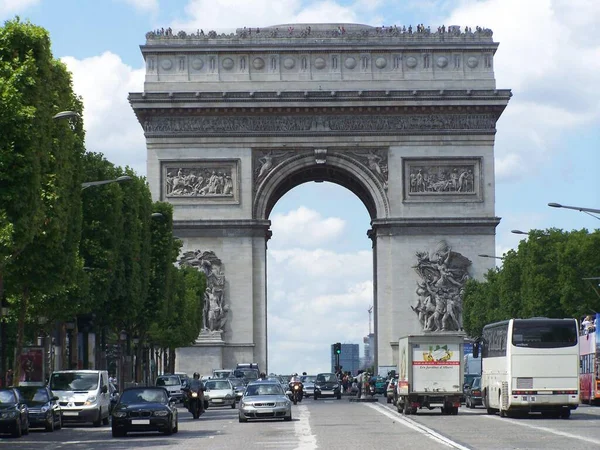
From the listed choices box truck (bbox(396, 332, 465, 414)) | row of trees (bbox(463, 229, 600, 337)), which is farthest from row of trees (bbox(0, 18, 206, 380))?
row of trees (bbox(463, 229, 600, 337))

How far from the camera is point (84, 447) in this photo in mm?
44344

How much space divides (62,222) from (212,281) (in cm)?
5204

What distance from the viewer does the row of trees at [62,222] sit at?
4944 centimetres

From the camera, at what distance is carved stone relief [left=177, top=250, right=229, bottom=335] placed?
109000 mm

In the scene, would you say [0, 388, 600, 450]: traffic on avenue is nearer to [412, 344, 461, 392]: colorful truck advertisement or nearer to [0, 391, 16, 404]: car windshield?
[0, 391, 16, 404]: car windshield

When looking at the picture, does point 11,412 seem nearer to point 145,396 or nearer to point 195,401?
point 145,396

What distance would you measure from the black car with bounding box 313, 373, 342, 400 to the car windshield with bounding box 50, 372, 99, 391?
1876 inches

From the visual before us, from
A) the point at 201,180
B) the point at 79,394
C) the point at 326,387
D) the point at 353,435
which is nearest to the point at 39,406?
the point at 79,394

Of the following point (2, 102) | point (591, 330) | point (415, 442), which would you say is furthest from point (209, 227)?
point (415, 442)

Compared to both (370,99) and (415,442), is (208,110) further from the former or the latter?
(415,442)

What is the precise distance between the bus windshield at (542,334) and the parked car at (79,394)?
15.2 metres

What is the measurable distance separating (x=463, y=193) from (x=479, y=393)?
112ft

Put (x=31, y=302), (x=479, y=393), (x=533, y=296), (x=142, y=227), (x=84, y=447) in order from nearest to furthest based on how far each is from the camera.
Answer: (x=84, y=447) < (x=31, y=302) < (x=479, y=393) < (x=142, y=227) < (x=533, y=296)

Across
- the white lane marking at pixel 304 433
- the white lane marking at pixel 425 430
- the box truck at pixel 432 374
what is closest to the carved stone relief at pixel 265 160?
→ the white lane marking at pixel 304 433
